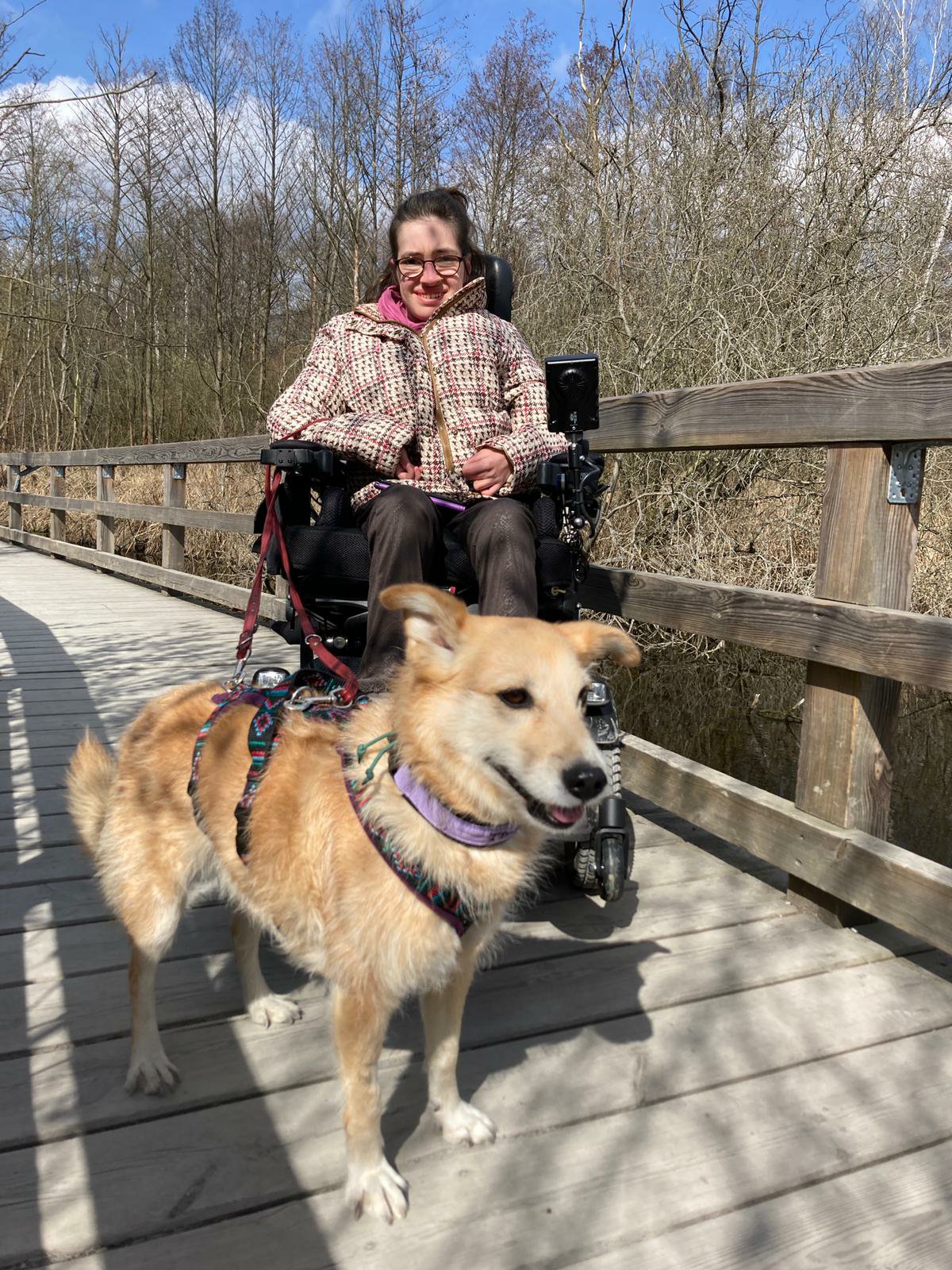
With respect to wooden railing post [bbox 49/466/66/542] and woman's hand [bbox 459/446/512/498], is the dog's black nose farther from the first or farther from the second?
wooden railing post [bbox 49/466/66/542]

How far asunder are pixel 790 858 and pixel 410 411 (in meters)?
1.85

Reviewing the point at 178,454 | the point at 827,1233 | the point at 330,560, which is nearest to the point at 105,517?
Result: the point at 178,454

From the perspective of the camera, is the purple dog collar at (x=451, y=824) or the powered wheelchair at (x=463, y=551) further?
the powered wheelchair at (x=463, y=551)

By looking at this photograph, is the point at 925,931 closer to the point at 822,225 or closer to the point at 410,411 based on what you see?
the point at 410,411

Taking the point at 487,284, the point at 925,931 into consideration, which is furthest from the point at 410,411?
the point at 925,931

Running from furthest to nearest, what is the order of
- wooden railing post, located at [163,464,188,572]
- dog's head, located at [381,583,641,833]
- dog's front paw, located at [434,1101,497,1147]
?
wooden railing post, located at [163,464,188,572] < dog's front paw, located at [434,1101,497,1147] < dog's head, located at [381,583,641,833]

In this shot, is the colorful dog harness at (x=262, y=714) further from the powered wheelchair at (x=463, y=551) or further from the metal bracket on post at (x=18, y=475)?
the metal bracket on post at (x=18, y=475)

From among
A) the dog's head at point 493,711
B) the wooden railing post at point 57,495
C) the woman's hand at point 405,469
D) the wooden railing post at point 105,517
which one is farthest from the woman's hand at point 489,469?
the wooden railing post at point 57,495

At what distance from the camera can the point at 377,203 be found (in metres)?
13.2

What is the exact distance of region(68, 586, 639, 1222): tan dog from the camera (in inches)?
60.4

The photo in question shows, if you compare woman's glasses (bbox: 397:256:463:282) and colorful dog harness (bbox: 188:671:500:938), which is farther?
woman's glasses (bbox: 397:256:463:282)

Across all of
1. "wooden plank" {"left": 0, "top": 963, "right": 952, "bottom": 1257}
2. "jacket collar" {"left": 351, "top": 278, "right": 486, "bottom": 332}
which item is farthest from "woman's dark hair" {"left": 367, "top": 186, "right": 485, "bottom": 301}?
"wooden plank" {"left": 0, "top": 963, "right": 952, "bottom": 1257}

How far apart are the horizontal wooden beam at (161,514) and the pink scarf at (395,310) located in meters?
1.47

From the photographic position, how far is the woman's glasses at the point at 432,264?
10.3 ft
